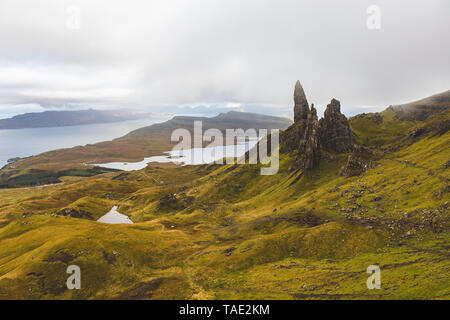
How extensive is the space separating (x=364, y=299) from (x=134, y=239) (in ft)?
330

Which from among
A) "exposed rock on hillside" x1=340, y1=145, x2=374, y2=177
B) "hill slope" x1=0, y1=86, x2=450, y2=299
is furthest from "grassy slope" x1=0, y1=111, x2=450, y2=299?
"exposed rock on hillside" x1=340, y1=145, x2=374, y2=177

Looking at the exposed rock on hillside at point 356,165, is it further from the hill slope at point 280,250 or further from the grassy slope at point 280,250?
the grassy slope at point 280,250

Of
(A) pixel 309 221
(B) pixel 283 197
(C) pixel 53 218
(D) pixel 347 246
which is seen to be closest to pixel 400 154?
(B) pixel 283 197

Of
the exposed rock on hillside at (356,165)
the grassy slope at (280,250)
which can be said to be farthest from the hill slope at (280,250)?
the exposed rock on hillside at (356,165)

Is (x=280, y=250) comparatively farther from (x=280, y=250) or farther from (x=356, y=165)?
(x=356, y=165)

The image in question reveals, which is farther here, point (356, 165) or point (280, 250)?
point (356, 165)

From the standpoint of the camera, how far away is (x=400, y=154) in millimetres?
187875

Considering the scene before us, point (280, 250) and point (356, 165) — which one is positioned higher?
point (356, 165)

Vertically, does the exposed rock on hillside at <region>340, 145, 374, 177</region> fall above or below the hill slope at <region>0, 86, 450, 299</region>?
above

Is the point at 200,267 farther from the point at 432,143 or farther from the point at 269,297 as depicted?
the point at 432,143

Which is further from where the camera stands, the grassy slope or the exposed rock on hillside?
the exposed rock on hillside

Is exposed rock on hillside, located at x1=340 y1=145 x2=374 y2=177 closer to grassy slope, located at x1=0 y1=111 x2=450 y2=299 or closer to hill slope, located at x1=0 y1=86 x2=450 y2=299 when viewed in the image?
hill slope, located at x1=0 y1=86 x2=450 y2=299

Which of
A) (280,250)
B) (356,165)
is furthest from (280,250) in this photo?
(356,165)
